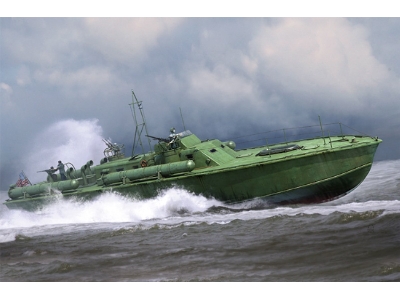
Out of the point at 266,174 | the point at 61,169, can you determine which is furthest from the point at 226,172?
the point at 61,169

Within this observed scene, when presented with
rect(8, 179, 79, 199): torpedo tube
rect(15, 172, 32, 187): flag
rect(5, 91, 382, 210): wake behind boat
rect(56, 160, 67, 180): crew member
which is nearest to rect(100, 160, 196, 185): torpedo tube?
rect(5, 91, 382, 210): wake behind boat

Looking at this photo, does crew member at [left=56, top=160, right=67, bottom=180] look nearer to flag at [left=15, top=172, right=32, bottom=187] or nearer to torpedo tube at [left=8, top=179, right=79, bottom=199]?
torpedo tube at [left=8, top=179, right=79, bottom=199]

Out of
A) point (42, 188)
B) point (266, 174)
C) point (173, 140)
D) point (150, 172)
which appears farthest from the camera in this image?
point (42, 188)

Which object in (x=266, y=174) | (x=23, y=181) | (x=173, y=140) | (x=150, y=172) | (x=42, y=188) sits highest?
(x=173, y=140)

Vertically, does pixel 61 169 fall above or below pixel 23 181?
above

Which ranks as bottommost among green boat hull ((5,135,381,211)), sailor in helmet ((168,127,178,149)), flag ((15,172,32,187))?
green boat hull ((5,135,381,211))

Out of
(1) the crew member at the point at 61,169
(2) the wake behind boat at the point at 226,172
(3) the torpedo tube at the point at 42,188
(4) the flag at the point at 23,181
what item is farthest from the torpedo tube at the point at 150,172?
(4) the flag at the point at 23,181

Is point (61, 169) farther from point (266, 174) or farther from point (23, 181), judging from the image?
point (266, 174)

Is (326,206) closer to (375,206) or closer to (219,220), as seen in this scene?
(375,206)

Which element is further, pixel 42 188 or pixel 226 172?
pixel 42 188

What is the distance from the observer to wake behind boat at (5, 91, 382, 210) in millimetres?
14973

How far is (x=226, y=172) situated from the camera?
1568 cm

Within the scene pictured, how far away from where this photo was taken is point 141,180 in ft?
56.7

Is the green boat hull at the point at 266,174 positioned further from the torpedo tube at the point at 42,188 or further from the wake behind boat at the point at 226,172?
the torpedo tube at the point at 42,188
